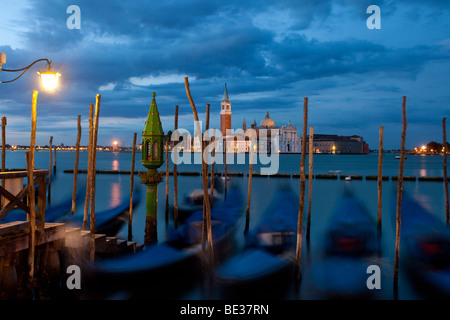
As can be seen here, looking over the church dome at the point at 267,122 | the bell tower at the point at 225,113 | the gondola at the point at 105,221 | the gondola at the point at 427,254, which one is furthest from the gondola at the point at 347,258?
the church dome at the point at 267,122

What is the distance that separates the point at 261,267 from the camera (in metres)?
9.39

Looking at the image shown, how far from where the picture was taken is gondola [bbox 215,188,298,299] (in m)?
8.05

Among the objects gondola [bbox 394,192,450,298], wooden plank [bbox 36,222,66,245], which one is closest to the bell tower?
gondola [bbox 394,192,450,298]

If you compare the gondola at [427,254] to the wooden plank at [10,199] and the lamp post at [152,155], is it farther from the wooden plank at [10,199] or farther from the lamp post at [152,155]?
the wooden plank at [10,199]

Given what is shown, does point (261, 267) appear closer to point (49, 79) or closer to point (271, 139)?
point (49, 79)

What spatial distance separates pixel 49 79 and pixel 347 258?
358 inches

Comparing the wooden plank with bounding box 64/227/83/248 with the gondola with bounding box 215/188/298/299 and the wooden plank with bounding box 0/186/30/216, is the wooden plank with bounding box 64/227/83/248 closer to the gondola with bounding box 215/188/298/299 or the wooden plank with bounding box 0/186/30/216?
the wooden plank with bounding box 0/186/30/216

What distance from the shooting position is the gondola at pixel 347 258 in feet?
27.0

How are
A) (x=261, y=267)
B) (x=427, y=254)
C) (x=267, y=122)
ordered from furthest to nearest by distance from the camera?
(x=267, y=122) → (x=427, y=254) → (x=261, y=267)

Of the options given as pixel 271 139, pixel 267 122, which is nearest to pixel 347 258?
pixel 271 139
